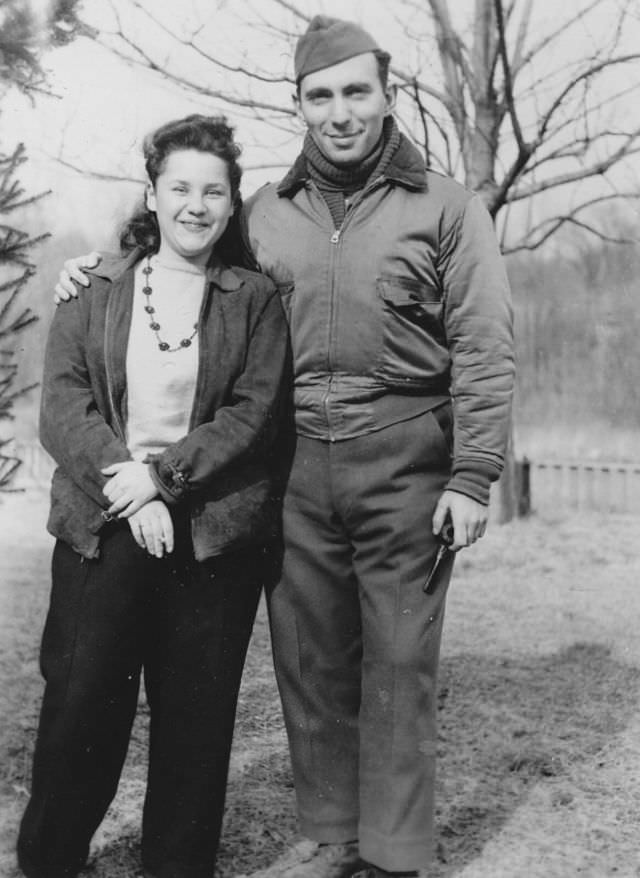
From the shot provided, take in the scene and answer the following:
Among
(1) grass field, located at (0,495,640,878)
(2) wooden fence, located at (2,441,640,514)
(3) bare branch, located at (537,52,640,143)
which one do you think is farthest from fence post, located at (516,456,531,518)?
(3) bare branch, located at (537,52,640,143)

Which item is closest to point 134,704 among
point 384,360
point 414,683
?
point 414,683

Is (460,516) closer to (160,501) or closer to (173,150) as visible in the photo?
(160,501)

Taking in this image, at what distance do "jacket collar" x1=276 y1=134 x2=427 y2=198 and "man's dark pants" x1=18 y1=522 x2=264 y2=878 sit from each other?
0.85 m

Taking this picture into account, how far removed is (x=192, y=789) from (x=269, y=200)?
53.7 inches

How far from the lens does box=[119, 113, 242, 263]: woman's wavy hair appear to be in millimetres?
2256

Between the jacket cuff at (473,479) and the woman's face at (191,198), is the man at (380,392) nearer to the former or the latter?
the jacket cuff at (473,479)

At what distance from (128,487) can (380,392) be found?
64 cm

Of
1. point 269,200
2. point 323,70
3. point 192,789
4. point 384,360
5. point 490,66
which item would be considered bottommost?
point 192,789

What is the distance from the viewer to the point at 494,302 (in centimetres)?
239

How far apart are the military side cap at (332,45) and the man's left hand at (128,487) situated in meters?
0.98

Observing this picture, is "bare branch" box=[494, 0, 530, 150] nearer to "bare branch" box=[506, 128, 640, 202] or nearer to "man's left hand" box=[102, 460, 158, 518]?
"bare branch" box=[506, 128, 640, 202]

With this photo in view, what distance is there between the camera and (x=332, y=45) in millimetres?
2367

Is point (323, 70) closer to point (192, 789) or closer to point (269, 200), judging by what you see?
point (269, 200)

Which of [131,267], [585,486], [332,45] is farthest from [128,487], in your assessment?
[585,486]
